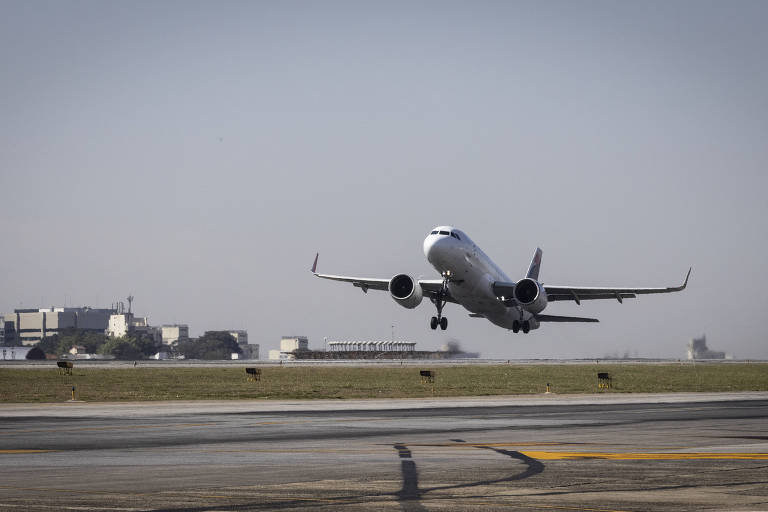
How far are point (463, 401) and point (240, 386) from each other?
22820 mm

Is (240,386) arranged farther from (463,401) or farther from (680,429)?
(680,429)

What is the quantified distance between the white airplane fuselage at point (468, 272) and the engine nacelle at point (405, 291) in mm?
2400

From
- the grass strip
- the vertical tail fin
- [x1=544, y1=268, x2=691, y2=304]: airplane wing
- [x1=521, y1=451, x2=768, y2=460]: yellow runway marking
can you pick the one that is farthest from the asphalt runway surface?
the vertical tail fin

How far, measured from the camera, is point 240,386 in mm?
62438

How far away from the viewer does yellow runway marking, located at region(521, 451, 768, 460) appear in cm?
1858

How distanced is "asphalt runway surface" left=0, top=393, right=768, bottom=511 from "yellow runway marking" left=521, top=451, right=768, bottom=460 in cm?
4

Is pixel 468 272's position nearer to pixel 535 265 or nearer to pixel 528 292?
pixel 528 292

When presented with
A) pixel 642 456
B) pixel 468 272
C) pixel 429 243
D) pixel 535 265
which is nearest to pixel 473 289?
pixel 468 272

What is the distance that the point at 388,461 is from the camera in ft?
60.3

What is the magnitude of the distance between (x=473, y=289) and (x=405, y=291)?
5077 mm

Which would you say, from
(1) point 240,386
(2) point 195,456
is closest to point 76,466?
(2) point 195,456

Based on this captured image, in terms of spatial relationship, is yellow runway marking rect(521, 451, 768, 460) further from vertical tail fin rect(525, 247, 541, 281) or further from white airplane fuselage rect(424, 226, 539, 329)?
vertical tail fin rect(525, 247, 541, 281)

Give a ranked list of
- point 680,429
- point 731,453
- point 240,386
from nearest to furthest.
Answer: point 731,453 → point 680,429 → point 240,386

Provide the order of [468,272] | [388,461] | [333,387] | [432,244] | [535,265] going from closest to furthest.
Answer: [388,461] < [333,387] < [432,244] < [468,272] < [535,265]
